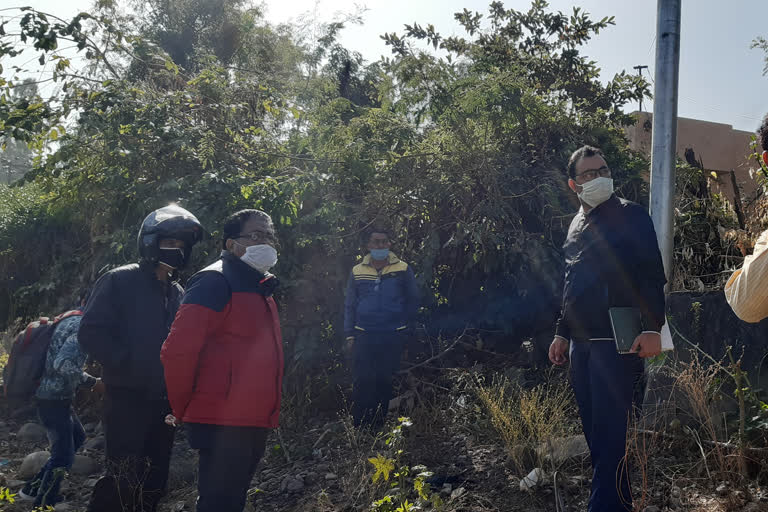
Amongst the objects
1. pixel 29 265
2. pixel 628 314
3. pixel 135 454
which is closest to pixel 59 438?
pixel 135 454

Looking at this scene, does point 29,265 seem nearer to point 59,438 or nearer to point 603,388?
point 59,438

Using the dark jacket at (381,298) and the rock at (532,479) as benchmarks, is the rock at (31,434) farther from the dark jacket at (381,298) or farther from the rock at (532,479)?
the rock at (532,479)

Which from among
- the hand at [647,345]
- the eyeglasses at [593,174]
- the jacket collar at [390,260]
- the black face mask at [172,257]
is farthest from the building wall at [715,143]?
the black face mask at [172,257]

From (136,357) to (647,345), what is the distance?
2.66 metres

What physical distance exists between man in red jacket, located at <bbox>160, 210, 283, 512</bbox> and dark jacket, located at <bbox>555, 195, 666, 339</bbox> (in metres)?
1.62

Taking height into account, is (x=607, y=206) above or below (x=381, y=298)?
above

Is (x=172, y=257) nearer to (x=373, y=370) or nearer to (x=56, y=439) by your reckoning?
(x=56, y=439)

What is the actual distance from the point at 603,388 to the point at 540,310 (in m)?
2.78

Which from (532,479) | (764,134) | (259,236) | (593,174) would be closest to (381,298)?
(532,479)

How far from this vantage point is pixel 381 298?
5.54 m

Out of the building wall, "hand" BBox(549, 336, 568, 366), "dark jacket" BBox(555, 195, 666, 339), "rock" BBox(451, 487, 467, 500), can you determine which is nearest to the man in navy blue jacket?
"dark jacket" BBox(555, 195, 666, 339)

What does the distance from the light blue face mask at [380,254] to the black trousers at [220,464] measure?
3.00 metres

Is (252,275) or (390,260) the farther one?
(390,260)

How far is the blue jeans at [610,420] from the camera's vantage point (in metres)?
2.96
